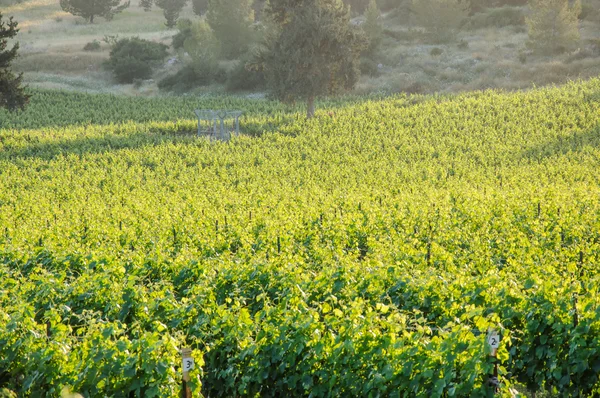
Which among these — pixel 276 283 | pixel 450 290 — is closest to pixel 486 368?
pixel 450 290

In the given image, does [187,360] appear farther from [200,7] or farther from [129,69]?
[200,7]

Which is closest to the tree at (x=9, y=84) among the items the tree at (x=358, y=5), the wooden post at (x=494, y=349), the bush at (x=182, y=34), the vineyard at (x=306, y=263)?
the vineyard at (x=306, y=263)

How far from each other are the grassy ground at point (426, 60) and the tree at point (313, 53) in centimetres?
1410

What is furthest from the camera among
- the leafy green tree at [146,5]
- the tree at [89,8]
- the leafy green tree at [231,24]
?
the leafy green tree at [146,5]

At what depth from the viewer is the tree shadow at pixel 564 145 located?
3369 centimetres

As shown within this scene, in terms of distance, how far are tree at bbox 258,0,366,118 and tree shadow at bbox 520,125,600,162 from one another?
1476 centimetres

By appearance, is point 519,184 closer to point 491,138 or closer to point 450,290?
point 491,138

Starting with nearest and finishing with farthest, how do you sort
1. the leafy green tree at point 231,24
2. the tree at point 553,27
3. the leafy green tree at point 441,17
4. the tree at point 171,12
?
the tree at point 553,27 → the leafy green tree at point 441,17 → the leafy green tree at point 231,24 → the tree at point 171,12

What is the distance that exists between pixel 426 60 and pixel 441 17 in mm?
8772

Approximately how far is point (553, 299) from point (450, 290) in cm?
162

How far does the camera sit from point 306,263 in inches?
559

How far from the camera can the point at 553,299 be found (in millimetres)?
9430

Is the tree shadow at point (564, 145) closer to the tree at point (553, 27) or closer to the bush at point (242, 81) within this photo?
the tree at point (553, 27)

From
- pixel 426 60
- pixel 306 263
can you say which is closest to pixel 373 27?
pixel 426 60
